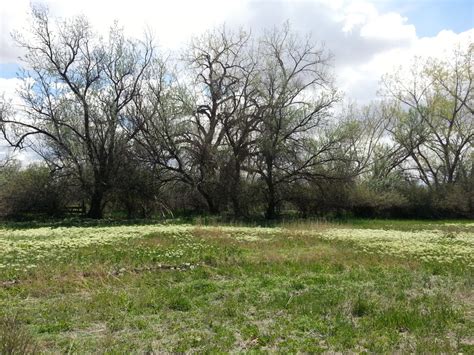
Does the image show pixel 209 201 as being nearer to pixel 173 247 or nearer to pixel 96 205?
pixel 96 205

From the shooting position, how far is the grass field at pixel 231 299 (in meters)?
7.28

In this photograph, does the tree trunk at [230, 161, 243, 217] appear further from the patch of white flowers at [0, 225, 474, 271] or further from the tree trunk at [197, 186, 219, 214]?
the patch of white flowers at [0, 225, 474, 271]

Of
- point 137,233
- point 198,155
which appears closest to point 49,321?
point 137,233

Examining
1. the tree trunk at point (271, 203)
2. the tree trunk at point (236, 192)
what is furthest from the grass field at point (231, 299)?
the tree trunk at point (271, 203)

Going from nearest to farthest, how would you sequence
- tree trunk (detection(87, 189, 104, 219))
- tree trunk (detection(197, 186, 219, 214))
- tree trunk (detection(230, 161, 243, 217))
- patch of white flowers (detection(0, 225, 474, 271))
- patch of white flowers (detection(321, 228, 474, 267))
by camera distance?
Result: patch of white flowers (detection(0, 225, 474, 271))
patch of white flowers (detection(321, 228, 474, 267))
tree trunk (detection(87, 189, 104, 219))
tree trunk (detection(230, 161, 243, 217))
tree trunk (detection(197, 186, 219, 214))

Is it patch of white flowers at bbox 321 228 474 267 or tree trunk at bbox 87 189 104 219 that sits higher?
tree trunk at bbox 87 189 104 219

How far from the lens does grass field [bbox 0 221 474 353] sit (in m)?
7.28

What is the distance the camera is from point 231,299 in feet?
32.2

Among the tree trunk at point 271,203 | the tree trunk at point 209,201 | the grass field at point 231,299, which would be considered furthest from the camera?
the tree trunk at point 271,203

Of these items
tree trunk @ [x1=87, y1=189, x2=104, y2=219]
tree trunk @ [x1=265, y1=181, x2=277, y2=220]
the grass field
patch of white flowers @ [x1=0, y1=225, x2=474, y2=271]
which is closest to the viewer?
the grass field

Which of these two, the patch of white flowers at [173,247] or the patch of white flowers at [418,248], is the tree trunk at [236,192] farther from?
the patch of white flowers at [418,248]

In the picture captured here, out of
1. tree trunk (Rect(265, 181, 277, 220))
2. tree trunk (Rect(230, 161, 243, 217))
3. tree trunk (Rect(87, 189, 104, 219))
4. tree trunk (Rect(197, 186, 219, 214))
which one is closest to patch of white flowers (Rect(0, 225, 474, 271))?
tree trunk (Rect(87, 189, 104, 219))

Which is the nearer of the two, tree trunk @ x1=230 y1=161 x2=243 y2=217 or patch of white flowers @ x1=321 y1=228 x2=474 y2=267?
patch of white flowers @ x1=321 y1=228 x2=474 y2=267

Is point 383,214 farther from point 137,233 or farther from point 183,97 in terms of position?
point 137,233
